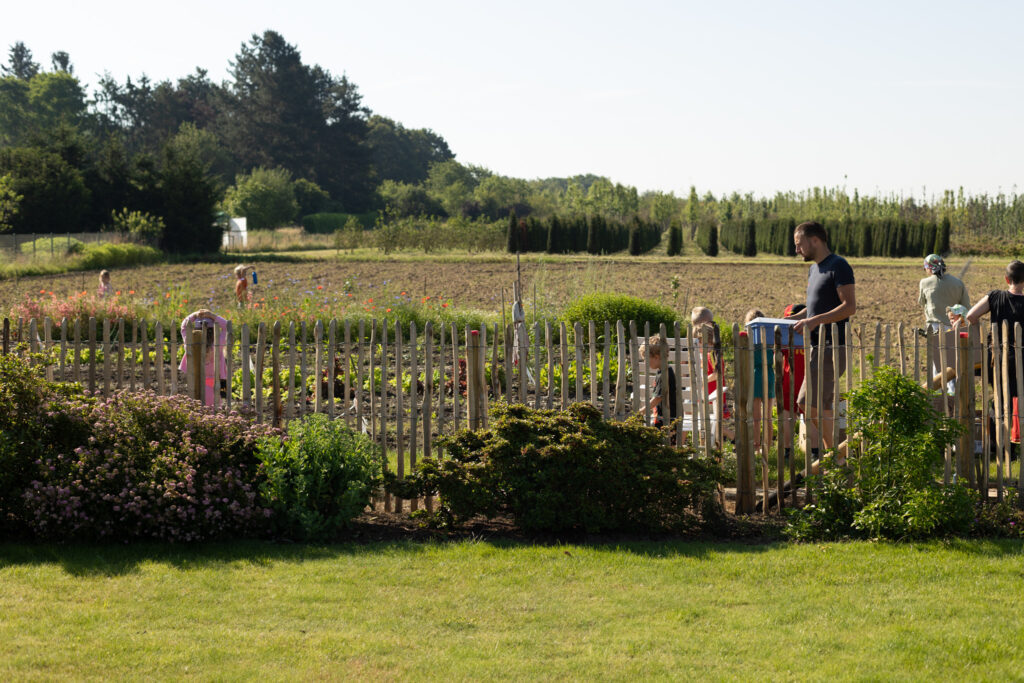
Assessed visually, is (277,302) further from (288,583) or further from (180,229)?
(180,229)

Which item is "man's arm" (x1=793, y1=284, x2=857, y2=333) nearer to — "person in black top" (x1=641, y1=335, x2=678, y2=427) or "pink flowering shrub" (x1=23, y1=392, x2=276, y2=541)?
"person in black top" (x1=641, y1=335, x2=678, y2=427)

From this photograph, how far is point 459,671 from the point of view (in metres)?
3.98

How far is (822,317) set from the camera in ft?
22.0

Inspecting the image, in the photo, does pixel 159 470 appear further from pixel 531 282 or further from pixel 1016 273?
pixel 531 282

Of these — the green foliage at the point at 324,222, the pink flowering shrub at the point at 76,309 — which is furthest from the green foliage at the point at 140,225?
the pink flowering shrub at the point at 76,309

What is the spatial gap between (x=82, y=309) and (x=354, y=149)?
59.7 m

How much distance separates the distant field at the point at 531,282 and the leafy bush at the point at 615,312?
143cm

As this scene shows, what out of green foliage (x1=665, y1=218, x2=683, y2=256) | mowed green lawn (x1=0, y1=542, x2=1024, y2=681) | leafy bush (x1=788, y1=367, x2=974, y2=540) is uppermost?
green foliage (x1=665, y1=218, x2=683, y2=256)

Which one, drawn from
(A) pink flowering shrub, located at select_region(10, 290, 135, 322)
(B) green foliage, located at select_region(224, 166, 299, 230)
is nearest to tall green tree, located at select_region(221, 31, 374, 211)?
(B) green foliage, located at select_region(224, 166, 299, 230)

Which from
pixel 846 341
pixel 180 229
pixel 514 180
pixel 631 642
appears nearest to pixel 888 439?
pixel 846 341

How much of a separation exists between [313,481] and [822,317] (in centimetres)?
352

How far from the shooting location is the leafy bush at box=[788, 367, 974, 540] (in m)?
5.59

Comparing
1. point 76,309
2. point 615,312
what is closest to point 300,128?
point 76,309

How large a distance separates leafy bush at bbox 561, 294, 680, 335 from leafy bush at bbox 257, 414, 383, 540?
7340 mm
